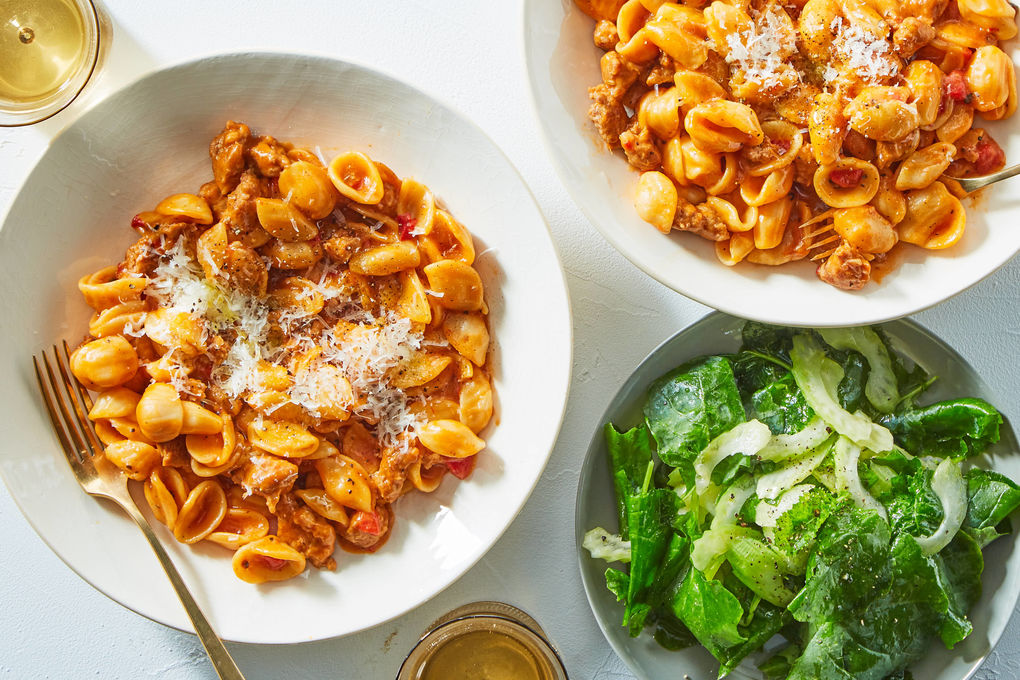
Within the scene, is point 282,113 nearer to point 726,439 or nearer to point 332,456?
point 332,456

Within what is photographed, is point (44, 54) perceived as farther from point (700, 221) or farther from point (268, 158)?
point (700, 221)

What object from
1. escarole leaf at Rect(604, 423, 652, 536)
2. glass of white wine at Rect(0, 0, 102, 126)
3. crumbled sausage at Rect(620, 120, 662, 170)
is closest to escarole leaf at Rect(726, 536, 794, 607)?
escarole leaf at Rect(604, 423, 652, 536)

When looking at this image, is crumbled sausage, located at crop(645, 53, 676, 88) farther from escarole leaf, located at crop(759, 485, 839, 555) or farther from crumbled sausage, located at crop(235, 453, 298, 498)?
crumbled sausage, located at crop(235, 453, 298, 498)

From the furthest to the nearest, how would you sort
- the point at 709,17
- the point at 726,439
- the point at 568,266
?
the point at 568,266, the point at 726,439, the point at 709,17

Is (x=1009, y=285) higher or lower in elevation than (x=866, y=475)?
higher

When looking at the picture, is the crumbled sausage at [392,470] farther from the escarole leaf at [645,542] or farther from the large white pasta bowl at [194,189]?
the escarole leaf at [645,542]

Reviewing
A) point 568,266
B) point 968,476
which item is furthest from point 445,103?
point 968,476
